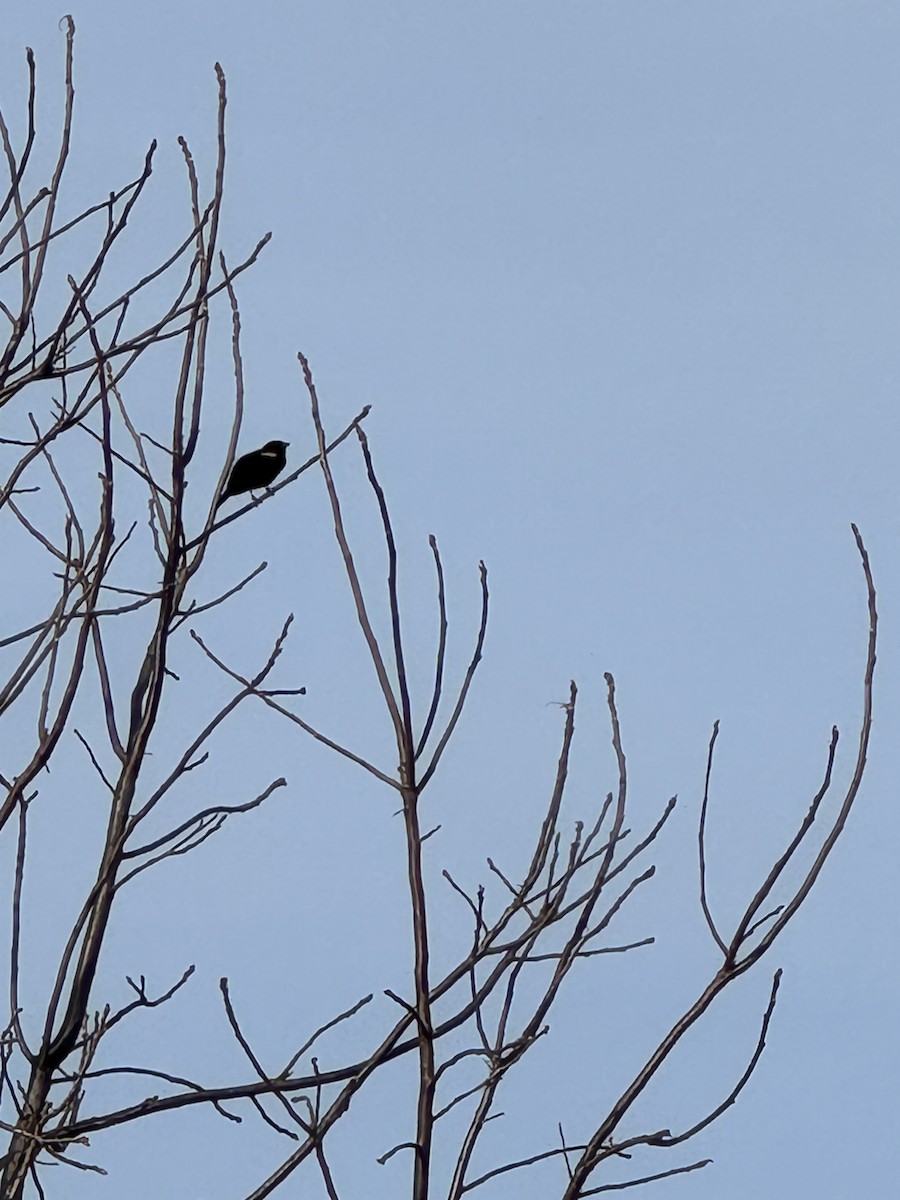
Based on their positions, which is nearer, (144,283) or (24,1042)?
(24,1042)

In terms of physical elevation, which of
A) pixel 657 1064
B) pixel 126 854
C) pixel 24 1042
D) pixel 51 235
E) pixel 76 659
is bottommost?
pixel 657 1064

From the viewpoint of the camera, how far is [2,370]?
342cm

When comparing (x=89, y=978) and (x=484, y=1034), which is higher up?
(x=89, y=978)

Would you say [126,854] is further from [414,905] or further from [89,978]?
[414,905]

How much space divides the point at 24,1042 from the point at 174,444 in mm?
1151

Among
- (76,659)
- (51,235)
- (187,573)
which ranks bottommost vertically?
(76,659)

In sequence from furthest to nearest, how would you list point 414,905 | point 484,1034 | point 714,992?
1. point 484,1034
2. point 714,992
3. point 414,905

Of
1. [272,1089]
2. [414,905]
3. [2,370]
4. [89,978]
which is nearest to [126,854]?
[89,978]

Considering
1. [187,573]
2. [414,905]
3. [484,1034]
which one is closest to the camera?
[414,905]

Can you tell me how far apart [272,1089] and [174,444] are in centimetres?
119

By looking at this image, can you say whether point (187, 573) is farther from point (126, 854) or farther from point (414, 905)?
point (414, 905)

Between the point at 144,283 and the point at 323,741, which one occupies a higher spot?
the point at 144,283

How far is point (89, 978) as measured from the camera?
3.11 m

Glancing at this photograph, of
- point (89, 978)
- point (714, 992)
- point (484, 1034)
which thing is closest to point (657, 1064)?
point (714, 992)
